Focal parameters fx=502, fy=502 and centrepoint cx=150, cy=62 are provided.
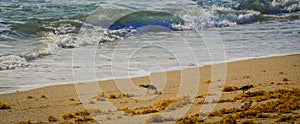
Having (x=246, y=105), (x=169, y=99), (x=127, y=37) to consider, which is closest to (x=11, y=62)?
(x=169, y=99)

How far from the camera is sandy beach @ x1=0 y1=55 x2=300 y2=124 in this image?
7680mm

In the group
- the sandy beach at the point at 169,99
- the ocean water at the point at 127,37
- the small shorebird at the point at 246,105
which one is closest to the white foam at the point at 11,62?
the ocean water at the point at 127,37

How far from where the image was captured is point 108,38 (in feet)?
66.9

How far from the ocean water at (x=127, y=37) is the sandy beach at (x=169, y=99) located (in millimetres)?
1102

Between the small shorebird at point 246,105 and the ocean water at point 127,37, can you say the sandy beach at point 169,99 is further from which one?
the ocean water at point 127,37

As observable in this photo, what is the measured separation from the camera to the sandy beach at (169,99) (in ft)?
25.2

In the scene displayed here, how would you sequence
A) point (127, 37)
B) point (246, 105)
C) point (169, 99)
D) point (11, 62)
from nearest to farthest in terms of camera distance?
point (246, 105) < point (169, 99) < point (11, 62) < point (127, 37)

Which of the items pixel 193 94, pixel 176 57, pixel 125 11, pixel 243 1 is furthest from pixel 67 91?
pixel 243 1

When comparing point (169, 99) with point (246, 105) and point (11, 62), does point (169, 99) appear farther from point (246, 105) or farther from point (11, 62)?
point (11, 62)

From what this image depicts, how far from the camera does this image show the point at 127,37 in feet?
68.6

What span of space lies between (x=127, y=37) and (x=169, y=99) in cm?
1200

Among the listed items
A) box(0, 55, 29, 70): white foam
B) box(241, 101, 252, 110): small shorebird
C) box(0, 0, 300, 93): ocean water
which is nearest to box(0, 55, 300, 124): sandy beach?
box(241, 101, 252, 110): small shorebird

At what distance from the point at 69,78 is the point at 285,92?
5.33 meters

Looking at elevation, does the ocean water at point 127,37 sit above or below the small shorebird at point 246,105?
below
